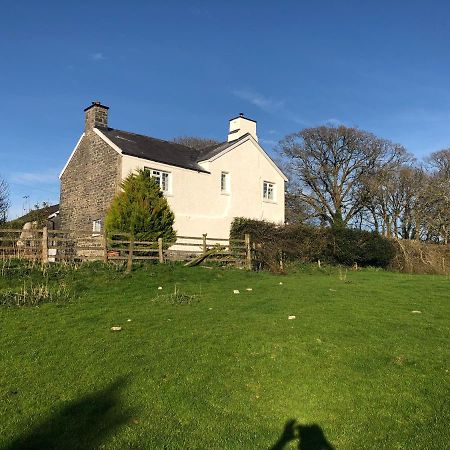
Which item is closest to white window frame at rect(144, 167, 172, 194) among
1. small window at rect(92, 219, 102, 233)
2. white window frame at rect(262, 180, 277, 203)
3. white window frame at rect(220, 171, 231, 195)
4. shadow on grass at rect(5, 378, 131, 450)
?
small window at rect(92, 219, 102, 233)

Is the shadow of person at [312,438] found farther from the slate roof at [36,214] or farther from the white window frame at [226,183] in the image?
the slate roof at [36,214]

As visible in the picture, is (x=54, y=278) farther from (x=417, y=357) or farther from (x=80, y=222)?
(x=80, y=222)

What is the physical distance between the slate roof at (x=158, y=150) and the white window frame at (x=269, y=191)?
4.21m

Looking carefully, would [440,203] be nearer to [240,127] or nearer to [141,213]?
[240,127]

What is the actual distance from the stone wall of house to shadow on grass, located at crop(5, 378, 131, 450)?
20320 millimetres

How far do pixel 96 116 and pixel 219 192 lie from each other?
8888 millimetres

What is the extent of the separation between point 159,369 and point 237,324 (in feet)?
9.38

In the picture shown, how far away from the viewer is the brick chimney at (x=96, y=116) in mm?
28188

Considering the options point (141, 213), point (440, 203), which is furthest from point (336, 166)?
point (141, 213)

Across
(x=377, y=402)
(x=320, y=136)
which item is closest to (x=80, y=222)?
(x=377, y=402)

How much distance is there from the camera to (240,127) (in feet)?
111

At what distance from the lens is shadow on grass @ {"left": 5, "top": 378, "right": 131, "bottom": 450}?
16.0 feet

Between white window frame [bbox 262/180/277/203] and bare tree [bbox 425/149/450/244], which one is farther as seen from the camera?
bare tree [bbox 425/149/450/244]

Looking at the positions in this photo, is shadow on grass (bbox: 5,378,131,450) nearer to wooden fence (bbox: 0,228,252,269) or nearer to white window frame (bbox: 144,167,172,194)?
wooden fence (bbox: 0,228,252,269)
